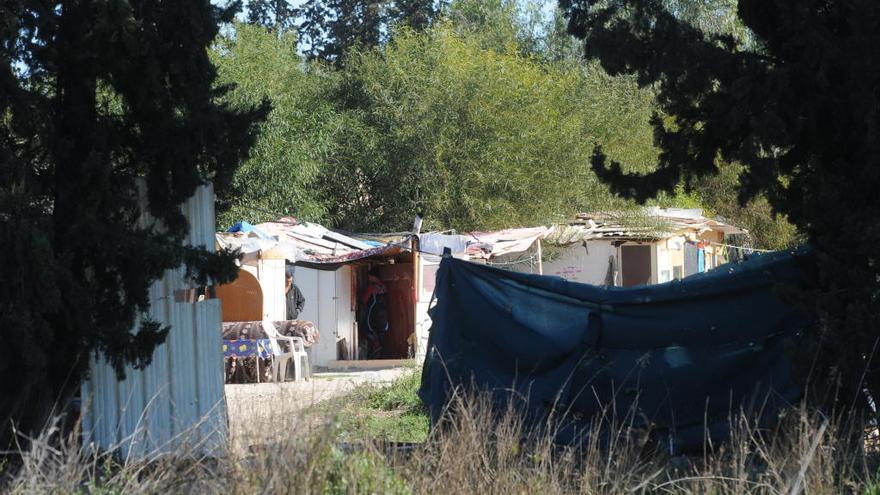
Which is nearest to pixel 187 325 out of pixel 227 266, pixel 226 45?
pixel 227 266

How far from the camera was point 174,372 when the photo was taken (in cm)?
776

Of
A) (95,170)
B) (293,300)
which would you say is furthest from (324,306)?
(95,170)

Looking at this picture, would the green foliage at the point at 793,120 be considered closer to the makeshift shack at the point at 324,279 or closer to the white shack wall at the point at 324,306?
the makeshift shack at the point at 324,279

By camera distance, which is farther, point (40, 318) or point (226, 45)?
point (226, 45)

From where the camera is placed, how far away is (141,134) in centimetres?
735

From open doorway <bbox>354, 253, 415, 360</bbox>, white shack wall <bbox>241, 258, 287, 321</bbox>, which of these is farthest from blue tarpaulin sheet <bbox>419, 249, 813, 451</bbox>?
open doorway <bbox>354, 253, 415, 360</bbox>

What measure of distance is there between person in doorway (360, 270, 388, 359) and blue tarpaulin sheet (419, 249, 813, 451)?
1254cm

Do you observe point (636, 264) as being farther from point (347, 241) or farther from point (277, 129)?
point (277, 129)

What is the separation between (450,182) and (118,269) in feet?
66.4

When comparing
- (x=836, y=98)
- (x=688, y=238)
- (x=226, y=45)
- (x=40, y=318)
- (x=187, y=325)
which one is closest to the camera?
(x=40, y=318)

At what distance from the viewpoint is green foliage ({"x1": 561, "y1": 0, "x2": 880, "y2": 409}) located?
6.96m

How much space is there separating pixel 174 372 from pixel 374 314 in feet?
45.0

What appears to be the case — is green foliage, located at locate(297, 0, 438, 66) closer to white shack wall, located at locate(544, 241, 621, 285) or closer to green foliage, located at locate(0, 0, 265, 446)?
white shack wall, located at locate(544, 241, 621, 285)

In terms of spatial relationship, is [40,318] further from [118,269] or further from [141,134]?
[141,134]
